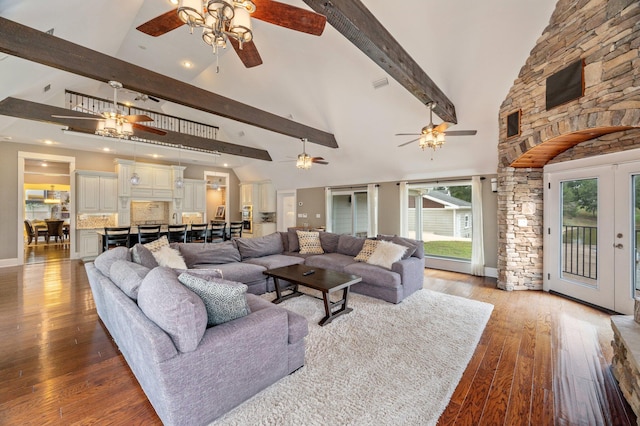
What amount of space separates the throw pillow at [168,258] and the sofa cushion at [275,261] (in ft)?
3.80

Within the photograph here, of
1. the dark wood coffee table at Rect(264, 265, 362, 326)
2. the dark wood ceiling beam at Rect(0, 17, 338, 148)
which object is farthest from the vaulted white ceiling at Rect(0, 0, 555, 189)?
the dark wood coffee table at Rect(264, 265, 362, 326)

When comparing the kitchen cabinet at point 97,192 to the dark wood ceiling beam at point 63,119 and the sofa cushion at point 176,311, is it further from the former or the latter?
the sofa cushion at point 176,311

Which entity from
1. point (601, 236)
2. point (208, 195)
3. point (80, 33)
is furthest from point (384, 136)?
point (208, 195)

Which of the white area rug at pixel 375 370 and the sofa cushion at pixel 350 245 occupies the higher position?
the sofa cushion at pixel 350 245

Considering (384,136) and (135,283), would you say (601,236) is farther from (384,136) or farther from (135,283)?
(135,283)

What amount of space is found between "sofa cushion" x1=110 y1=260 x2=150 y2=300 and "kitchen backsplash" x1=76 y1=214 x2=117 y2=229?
6394mm

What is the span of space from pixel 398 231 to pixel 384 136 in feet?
8.23

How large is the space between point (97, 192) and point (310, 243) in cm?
627

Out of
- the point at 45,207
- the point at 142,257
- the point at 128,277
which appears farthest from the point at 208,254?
the point at 45,207

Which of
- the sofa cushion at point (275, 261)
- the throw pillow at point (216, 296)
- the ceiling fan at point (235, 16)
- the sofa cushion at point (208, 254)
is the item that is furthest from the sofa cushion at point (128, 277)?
the sofa cushion at point (275, 261)

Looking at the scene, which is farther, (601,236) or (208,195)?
(208,195)

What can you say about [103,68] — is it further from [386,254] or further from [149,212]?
[149,212]

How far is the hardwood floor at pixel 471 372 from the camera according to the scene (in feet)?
5.95

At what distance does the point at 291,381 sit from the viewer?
2111mm
